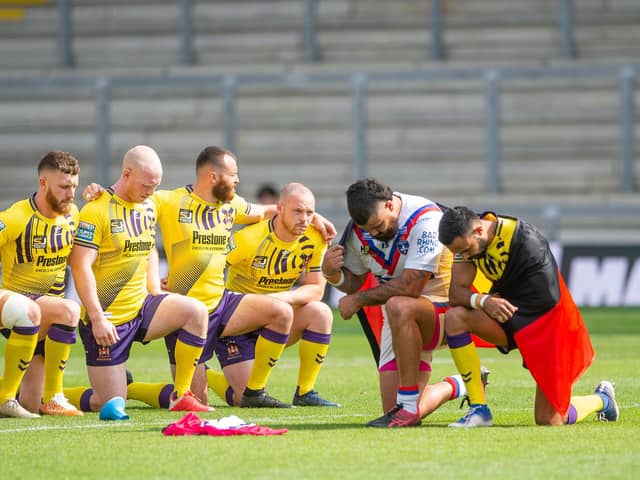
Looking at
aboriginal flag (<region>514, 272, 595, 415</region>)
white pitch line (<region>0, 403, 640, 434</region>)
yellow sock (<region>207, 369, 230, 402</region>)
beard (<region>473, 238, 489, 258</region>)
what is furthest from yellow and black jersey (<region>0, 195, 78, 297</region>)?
aboriginal flag (<region>514, 272, 595, 415</region>)

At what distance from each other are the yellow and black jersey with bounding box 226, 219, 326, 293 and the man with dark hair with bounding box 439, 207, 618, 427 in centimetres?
206

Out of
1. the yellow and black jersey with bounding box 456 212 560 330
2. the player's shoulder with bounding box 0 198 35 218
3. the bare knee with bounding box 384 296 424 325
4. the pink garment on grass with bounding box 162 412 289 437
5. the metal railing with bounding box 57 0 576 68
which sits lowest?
the pink garment on grass with bounding box 162 412 289 437

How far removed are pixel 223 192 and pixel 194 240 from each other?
38 cm

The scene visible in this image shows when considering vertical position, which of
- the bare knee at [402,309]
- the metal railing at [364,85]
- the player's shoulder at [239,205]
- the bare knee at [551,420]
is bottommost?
the bare knee at [551,420]

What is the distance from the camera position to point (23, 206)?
8305 mm

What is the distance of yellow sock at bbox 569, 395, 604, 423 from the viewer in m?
7.54

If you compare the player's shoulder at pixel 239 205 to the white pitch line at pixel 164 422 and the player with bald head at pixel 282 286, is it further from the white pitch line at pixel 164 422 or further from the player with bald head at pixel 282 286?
the white pitch line at pixel 164 422

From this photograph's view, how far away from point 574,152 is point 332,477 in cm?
1665

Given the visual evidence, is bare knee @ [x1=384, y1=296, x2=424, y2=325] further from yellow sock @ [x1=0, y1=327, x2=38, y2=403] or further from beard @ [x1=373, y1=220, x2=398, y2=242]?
yellow sock @ [x1=0, y1=327, x2=38, y2=403]

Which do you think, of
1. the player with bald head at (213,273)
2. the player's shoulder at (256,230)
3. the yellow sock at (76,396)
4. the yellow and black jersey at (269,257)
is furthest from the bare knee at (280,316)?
the yellow sock at (76,396)

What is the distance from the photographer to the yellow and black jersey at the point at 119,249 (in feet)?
27.5

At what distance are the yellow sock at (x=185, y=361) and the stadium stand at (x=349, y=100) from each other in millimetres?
11896

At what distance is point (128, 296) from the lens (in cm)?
852

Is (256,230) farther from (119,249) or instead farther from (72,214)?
(72,214)
